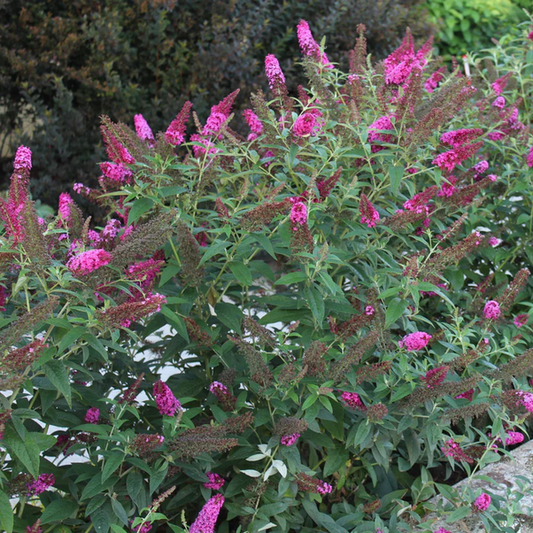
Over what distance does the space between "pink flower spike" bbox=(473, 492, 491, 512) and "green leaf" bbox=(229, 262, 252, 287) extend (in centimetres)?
99

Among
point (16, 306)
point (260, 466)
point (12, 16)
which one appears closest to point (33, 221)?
point (16, 306)

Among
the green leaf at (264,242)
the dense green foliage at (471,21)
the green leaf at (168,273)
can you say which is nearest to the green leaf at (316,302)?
the green leaf at (264,242)

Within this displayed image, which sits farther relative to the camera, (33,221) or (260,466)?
(260,466)

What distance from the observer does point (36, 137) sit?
626cm

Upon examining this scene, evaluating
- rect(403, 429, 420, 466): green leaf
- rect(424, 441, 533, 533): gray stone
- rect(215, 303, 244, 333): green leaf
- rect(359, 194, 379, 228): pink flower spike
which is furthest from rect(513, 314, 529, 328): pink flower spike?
rect(215, 303, 244, 333): green leaf

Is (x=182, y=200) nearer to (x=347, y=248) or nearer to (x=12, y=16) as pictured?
(x=347, y=248)

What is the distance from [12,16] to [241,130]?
2.18 meters

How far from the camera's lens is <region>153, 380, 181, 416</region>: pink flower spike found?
2160 mm

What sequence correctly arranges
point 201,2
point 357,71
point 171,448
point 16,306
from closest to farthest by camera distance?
1. point 171,448
2. point 16,306
3. point 357,71
4. point 201,2

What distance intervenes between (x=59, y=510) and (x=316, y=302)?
965mm

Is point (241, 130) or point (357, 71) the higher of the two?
point (357, 71)

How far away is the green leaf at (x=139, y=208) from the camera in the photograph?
222 cm

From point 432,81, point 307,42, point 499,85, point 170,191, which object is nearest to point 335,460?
point 170,191

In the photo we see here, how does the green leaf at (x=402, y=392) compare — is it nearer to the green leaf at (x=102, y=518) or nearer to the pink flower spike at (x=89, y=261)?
the green leaf at (x=102, y=518)
